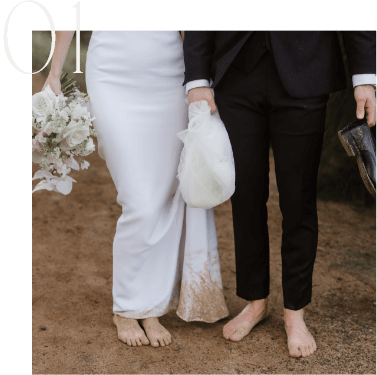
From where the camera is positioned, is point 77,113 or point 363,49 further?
point 363,49

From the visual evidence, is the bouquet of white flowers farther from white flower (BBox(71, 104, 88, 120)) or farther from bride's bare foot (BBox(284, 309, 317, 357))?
bride's bare foot (BBox(284, 309, 317, 357))

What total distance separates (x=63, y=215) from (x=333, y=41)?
290cm

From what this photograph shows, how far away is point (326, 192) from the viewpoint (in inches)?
174

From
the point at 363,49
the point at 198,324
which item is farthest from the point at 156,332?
the point at 363,49

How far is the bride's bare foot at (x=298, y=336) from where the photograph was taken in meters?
2.01

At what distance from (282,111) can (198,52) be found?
0.42 meters

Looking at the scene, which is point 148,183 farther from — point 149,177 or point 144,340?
point 144,340

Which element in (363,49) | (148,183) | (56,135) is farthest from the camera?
(148,183)

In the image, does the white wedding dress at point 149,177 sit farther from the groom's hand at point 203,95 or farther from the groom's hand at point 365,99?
the groom's hand at point 365,99

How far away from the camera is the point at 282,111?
1928 millimetres

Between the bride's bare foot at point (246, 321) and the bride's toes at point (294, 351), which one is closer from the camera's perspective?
the bride's toes at point (294, 351)

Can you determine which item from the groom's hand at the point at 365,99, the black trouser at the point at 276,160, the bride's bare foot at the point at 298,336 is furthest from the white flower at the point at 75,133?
the bride's bare foot at the point at 298,336
